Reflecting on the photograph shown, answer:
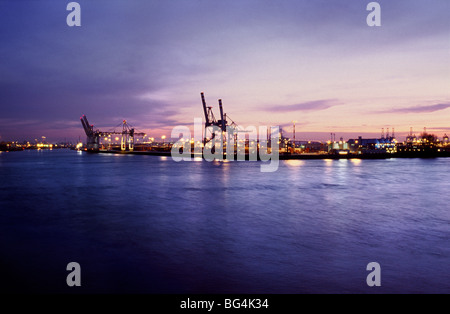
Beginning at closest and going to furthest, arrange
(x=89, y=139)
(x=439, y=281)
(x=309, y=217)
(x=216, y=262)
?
(x=439, y=281) → (x=216, y=262) → (x=309, y=217) → (x=89, y=139)

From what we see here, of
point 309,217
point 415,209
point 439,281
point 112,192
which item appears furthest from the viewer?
point 112,192

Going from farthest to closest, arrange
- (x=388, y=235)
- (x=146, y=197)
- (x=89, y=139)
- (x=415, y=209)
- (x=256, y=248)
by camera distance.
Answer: (x=89, y=139)
(x=146, y=197)
(x=415, y=209)
(x=388, y=235)
(x=256, y=248)

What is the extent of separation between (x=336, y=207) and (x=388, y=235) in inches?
234

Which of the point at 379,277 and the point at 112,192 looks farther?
the point at 112,192

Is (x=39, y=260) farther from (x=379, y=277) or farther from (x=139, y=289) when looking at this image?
(x=379, y=277)

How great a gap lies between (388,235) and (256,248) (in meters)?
5.25

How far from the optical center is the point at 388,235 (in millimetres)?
10562

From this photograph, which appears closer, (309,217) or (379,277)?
(379,277)

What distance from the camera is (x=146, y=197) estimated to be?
19.9 meters

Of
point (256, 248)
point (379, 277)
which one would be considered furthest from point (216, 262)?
point (379, 277)

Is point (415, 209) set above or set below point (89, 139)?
below
